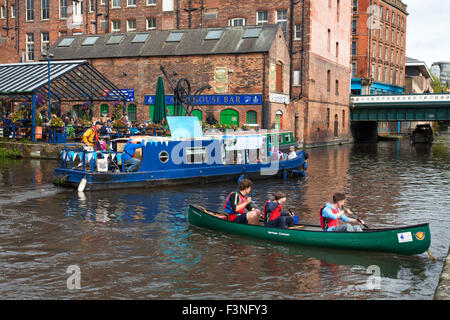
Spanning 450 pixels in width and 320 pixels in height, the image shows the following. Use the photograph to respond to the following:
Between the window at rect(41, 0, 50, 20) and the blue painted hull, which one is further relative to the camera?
the window at rect(41, 0, 50, 20)

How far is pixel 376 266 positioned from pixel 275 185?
462 inches

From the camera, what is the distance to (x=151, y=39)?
140ft

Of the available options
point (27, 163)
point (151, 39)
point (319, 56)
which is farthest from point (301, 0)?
point (27, 163)

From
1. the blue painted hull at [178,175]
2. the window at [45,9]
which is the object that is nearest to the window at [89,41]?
the window at [45,9]

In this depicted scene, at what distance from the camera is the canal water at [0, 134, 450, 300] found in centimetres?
902

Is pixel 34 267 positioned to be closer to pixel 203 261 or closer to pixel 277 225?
pixel 203 261

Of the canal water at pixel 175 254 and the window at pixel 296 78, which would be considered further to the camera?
the window at pixel 296 78

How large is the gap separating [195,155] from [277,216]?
989 cm

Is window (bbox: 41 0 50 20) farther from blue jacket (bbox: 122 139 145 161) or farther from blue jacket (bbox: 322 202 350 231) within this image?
blue jacket (bbox: 322 202 350 231)

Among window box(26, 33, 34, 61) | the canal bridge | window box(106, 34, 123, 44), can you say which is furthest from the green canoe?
window box(26, 33, 34, 61)

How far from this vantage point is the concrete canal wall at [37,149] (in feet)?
95.0

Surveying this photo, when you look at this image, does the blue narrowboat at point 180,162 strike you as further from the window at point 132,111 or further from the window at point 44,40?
the window at point 44,40

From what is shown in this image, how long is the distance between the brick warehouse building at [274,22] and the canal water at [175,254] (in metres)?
27.4

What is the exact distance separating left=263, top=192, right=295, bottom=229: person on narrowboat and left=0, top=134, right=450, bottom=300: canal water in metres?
0.50
